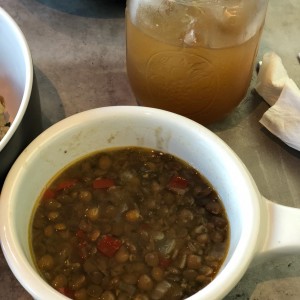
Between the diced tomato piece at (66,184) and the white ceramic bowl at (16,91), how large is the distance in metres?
0.08

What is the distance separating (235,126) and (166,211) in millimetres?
299

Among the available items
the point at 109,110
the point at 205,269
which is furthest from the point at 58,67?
the point at 205,269

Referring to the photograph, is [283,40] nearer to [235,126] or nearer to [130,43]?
[235,126]

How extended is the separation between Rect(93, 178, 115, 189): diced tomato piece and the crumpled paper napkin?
0.34 metres

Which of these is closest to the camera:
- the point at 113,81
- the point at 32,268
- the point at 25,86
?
the point at 32,268

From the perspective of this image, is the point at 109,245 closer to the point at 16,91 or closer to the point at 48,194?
the point at 48,194

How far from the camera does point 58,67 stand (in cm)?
107

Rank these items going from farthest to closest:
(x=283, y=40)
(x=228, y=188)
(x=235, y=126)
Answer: (x=283, y=40) < (x=235, y=126) < (x=228, y=188)

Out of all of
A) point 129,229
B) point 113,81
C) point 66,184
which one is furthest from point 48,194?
point 113,81

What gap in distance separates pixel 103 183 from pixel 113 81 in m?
0.32

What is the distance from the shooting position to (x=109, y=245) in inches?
28.4

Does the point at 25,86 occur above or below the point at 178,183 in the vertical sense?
above

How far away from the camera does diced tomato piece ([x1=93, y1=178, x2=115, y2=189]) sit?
0.78 meters

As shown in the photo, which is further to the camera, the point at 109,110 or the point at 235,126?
the point at 235,126
